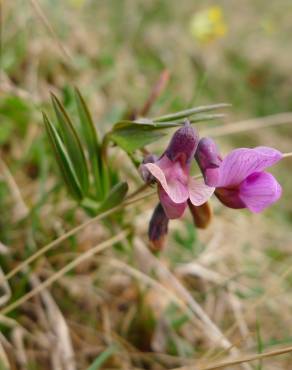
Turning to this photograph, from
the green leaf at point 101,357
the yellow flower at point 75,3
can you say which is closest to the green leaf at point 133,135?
the green leaf at point 101,357

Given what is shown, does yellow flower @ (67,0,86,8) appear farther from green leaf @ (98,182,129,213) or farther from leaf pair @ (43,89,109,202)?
green leaf @ (98,182,129,213)

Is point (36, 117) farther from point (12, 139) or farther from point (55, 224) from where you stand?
point (55, 224)

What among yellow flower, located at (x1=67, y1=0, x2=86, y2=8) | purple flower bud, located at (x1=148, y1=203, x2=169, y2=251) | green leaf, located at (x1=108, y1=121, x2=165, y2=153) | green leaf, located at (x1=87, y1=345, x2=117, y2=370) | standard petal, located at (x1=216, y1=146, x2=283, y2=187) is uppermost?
yellow flower, located at (x1=67, y1=0, x2=86, y2=8)

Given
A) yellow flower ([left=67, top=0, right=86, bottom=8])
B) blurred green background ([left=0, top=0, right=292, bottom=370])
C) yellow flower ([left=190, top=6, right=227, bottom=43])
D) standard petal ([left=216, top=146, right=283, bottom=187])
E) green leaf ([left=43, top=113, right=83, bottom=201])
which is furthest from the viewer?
yellow flower ([left=190, top=6, right=227, bottom=43])

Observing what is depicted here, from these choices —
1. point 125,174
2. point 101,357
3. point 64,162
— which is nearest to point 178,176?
point 64,162

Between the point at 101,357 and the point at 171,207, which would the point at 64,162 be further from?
the point at 101,357

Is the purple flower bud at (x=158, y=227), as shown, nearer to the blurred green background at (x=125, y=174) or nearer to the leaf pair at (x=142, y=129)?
the leaf pair at (x=142, y=129)

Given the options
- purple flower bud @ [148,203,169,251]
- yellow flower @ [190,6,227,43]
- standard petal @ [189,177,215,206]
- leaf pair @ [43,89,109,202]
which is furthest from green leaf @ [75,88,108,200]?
yellow flower @ [190,6,227,43]
